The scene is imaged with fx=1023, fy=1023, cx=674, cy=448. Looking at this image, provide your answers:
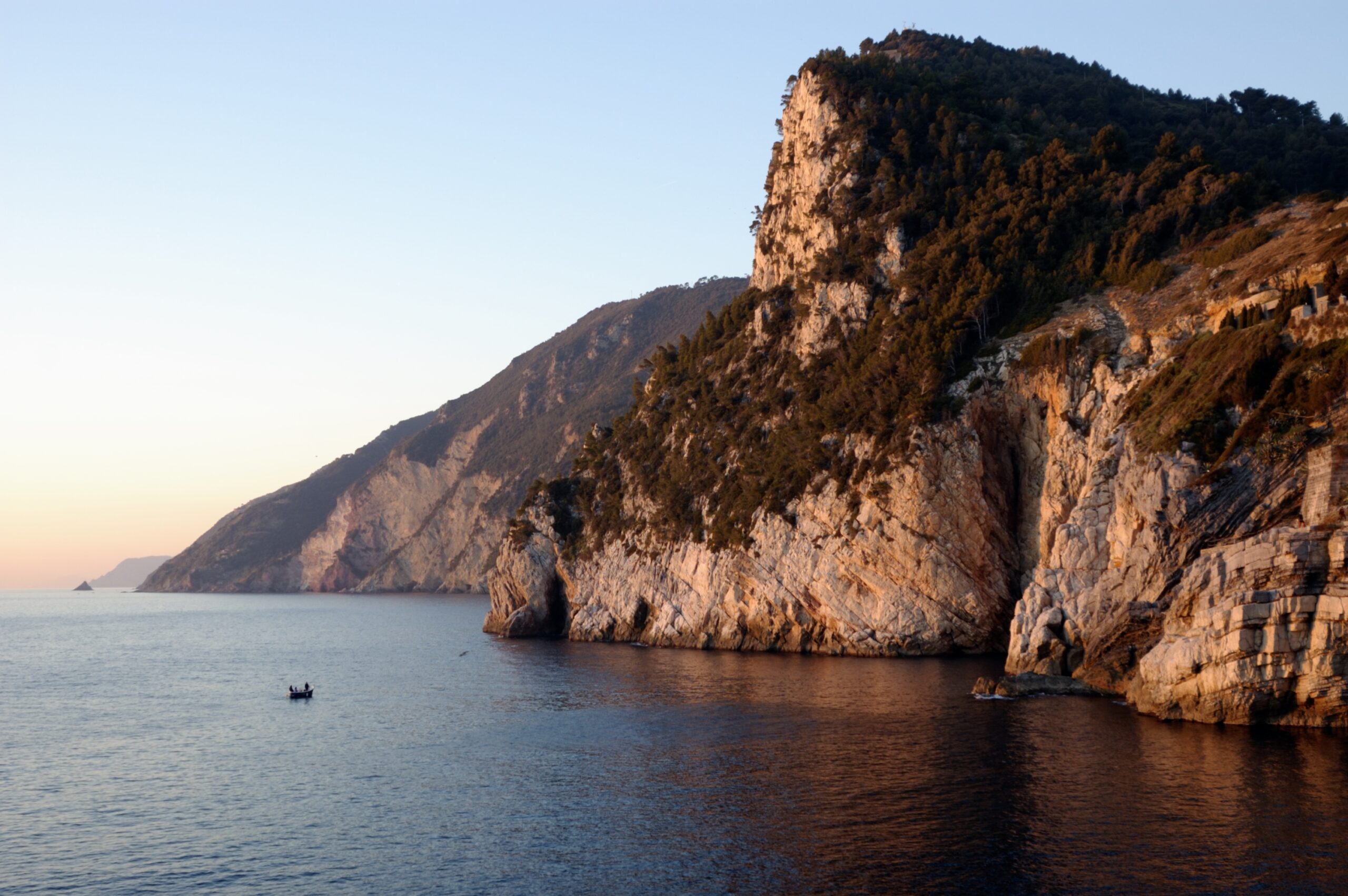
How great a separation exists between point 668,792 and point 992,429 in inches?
1653

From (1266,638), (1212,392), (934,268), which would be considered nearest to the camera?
(1266,638)

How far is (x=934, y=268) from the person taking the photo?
8325 centimetres

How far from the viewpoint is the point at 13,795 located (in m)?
41.4

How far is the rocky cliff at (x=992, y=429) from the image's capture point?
4650cm

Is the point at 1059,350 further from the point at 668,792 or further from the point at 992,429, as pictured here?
the point at 668,792

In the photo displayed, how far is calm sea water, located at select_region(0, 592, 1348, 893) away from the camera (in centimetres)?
2944

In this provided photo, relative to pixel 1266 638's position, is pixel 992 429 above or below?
above

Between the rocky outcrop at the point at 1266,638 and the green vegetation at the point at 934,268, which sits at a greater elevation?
the green vegetation at the point at 934,268

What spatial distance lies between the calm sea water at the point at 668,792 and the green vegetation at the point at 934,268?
62.5 ft

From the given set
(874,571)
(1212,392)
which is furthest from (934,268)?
(1212,392)

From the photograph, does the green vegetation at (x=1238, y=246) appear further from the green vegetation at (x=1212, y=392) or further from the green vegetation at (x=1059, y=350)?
the green vegetation at (x=1212, y=392)

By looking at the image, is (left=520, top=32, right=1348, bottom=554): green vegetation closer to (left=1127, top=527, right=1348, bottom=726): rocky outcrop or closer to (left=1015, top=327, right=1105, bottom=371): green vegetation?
(left=1015, top=327, right=1105, bottom=371): green vegetation

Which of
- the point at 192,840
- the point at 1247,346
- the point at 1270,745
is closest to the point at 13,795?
the point at 192,840

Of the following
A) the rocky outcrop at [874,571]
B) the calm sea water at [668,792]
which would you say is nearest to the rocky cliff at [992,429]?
the rocky outcrop at [874,571]
